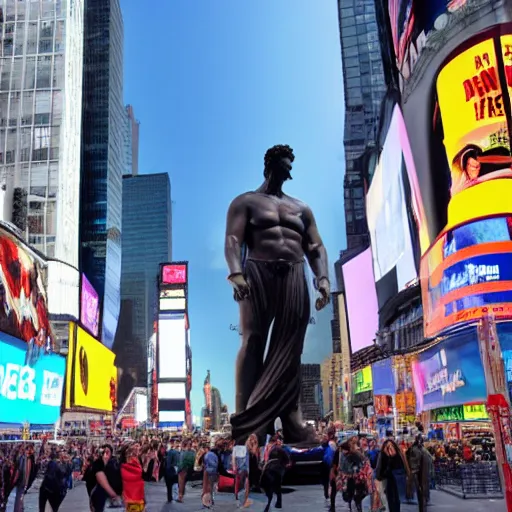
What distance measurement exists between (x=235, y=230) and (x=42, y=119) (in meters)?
58.1

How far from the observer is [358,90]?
72.6 metres

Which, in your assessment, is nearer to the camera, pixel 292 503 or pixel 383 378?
pixel 292 503

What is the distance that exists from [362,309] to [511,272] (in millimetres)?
29878

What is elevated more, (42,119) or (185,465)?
(42,119)

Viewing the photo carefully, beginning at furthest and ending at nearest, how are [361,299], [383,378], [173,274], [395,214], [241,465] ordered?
[173,274] → [361,299] → [383,378] → [395,214] → [241,465]

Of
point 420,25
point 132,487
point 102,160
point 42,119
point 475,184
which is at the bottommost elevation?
point 132,487

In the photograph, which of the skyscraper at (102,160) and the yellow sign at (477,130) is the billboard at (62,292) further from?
the yellow sign at (477,130)

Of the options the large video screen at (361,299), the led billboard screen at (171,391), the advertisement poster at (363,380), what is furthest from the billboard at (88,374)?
the advertisement poster at (363,380)

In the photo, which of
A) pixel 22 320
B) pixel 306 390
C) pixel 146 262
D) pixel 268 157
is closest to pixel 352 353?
pixel 22 320

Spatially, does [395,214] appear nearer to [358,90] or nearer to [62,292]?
[62,292]

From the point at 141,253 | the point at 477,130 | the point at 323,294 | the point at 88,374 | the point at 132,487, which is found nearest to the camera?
the point at 132,487

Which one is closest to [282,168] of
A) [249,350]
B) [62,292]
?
[249,350]

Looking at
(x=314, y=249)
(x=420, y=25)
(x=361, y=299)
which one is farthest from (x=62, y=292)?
(x=314, y=249)

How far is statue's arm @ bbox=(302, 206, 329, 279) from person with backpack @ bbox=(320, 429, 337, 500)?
2.24m
